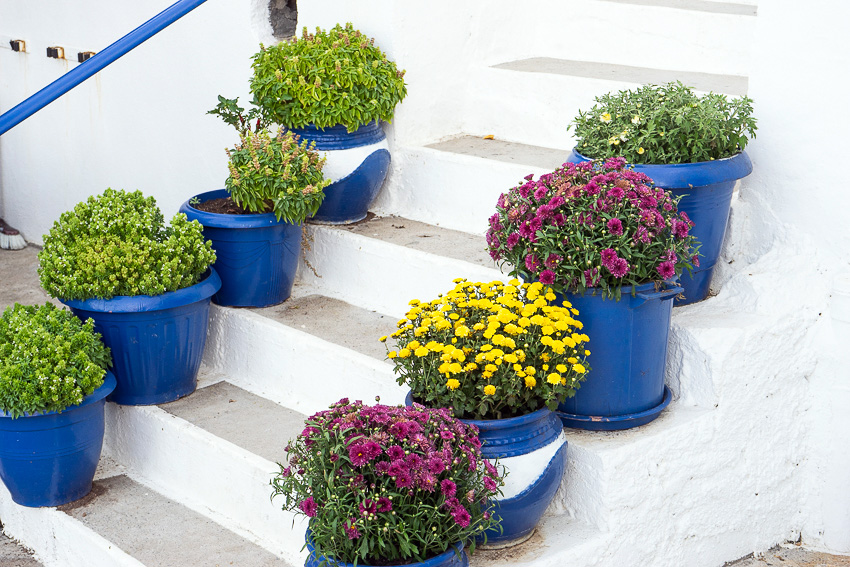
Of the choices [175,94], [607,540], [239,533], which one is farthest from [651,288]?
[175,94]

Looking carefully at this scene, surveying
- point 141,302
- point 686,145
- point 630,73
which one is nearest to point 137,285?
point 141,302

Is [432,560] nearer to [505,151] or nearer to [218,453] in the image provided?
[218,453]

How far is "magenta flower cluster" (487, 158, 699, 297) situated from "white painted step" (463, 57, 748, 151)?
3.87 ft

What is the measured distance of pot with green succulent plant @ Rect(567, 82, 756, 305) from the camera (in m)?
3.04

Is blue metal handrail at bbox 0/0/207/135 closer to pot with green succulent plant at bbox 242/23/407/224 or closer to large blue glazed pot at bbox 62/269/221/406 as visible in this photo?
pot with green succulent plant at bbox 242/23/407/224

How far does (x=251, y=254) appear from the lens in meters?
3.66

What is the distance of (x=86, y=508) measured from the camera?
3.24 metres

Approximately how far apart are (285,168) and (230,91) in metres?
1.07

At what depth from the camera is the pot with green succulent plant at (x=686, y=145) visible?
304cm

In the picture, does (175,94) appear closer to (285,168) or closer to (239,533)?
(285,168)

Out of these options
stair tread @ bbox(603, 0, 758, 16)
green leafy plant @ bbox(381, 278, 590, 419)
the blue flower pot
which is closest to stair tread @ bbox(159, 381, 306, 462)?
the blue flower pot

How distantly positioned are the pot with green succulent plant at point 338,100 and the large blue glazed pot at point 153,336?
693mm

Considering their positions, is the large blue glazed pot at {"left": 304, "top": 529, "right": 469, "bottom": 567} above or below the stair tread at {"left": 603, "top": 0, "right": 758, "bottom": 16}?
below

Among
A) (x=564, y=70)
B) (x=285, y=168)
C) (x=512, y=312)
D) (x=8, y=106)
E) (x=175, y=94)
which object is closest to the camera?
(x=512, y=312)
